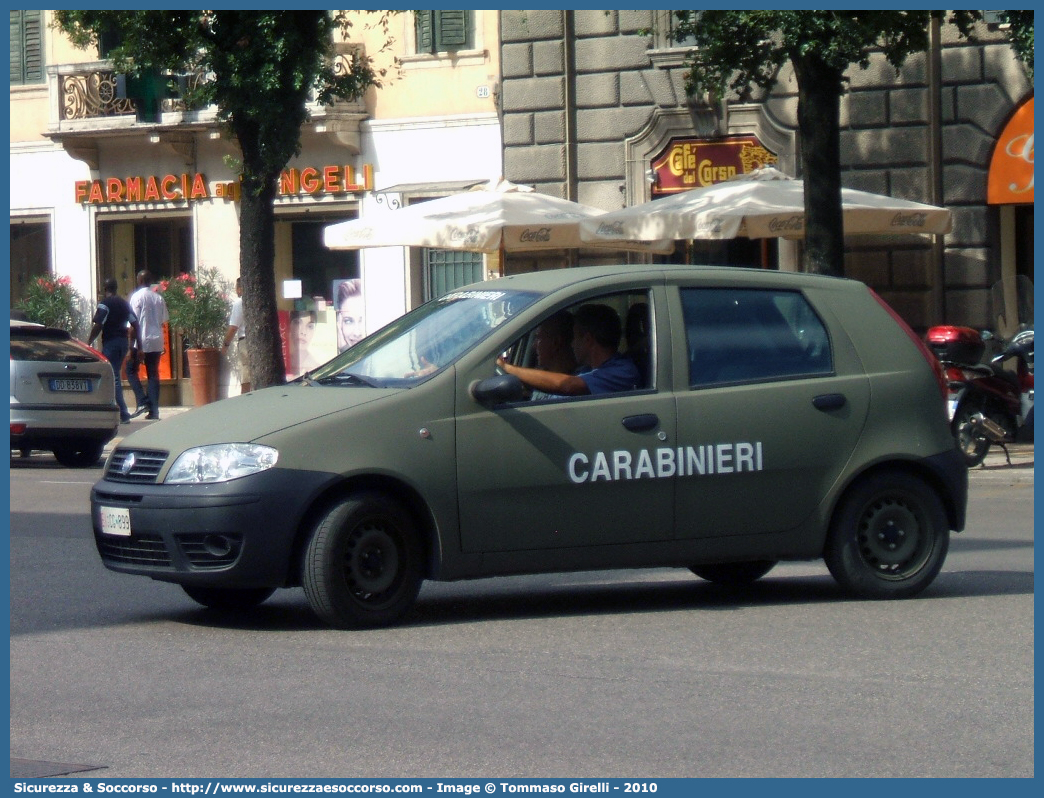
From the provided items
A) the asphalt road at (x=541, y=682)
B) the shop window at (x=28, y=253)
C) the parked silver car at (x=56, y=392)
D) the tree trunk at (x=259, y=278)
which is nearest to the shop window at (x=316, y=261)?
the shop window at (x=28, y=253)

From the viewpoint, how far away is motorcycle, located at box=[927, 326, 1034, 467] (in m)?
17.8

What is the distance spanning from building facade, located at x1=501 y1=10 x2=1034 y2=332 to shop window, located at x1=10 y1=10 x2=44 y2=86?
9.58m

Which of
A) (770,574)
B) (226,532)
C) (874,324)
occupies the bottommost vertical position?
(770,574)

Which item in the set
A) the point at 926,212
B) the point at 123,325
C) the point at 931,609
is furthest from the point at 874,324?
the point at 123,325

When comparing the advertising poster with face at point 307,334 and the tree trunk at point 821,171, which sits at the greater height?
the tree trunk at point 821,171

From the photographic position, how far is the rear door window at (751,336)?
8.97 metres

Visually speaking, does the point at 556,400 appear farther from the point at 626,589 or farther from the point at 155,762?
the point at 155,762

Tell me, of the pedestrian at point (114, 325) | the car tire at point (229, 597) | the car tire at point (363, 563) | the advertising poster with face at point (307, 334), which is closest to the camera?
the car tire at point (363, 563)

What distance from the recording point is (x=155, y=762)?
19.2 feet

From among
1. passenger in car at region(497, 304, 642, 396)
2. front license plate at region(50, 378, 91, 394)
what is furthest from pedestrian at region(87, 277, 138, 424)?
passenger in car at region(497, 304, 642, 396)

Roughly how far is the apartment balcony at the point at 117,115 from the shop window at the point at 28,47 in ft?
3.78

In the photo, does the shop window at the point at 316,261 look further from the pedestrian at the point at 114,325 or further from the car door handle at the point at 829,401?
the car door handle at the point at 829,401

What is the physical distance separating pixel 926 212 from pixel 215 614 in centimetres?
1263

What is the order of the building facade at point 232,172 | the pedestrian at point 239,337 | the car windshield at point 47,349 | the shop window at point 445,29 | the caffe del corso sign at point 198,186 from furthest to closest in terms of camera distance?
the caffe del corso sign at point 198,186
the building facade at point 232,172
the shop window at point 445,29
the pedestrian at point 239,337
the car windshield at point 47,349
